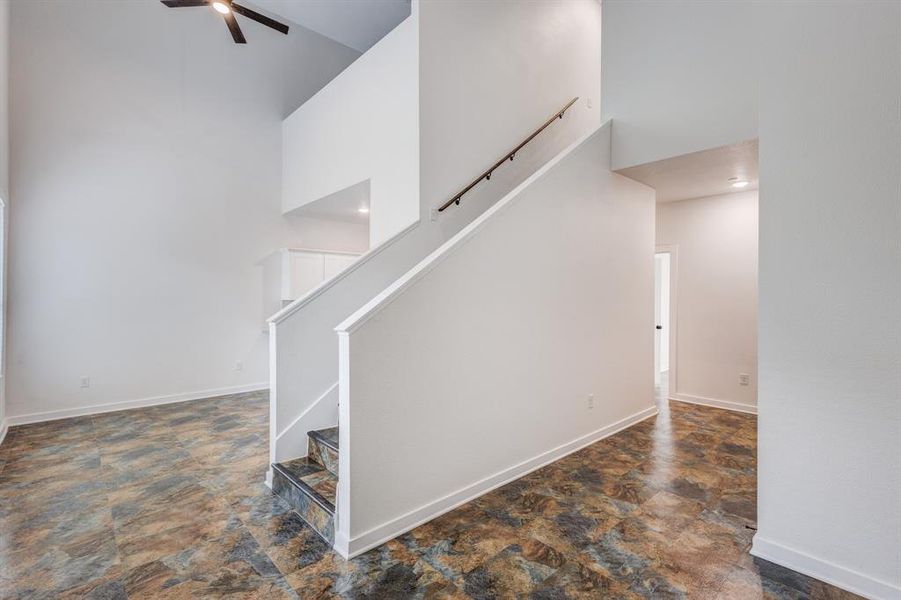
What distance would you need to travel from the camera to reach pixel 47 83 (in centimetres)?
464

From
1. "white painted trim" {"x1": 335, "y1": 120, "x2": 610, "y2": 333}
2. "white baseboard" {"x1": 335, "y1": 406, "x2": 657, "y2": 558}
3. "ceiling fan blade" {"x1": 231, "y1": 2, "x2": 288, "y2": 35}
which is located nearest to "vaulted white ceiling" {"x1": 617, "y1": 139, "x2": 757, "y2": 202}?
"white painted trim" {"x1": 335, "y1": 120, "x2": 610, "y2": 333}

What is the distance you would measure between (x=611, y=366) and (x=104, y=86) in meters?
6.54

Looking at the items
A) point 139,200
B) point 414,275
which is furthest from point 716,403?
point 139,200

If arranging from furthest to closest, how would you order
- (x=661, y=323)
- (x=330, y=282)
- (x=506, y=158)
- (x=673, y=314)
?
(x=661, y=323), (x=673, y=314), (x=506, y=158), (x=330, y=282)

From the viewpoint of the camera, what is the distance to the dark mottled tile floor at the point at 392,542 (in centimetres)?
200

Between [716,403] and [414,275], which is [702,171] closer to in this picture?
[716,403]

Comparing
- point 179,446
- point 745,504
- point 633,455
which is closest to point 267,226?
point 179,446

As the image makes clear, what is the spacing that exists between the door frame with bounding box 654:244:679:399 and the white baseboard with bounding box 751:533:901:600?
11.6 ft

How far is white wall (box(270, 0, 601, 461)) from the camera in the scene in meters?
3.20

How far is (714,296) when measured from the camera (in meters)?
5.17

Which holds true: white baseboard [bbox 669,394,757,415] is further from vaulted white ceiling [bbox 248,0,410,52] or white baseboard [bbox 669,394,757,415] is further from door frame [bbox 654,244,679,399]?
vaulted white ceiling [bbox 248,0,410,52]

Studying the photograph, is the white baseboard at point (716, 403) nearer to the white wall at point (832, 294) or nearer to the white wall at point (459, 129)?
the white wall at point (832, 294)

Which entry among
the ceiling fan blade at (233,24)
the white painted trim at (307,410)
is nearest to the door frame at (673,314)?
the white painted trim at (307,410)

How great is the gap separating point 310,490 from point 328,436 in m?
0.53
